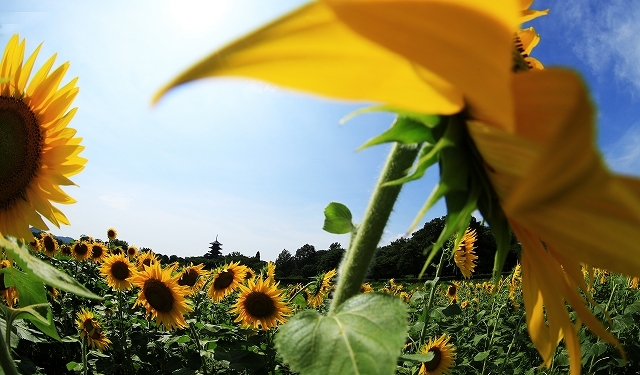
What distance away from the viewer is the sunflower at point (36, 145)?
69.4 inches

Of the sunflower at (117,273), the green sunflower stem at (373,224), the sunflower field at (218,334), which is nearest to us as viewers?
the green sunflower stem at (373,224)

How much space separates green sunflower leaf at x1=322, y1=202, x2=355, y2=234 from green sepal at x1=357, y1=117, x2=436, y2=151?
1.20 feet

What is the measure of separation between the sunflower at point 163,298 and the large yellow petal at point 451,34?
16.0 feet

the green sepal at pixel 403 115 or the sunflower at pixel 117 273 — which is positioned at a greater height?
the green sepal at pixel 403 115

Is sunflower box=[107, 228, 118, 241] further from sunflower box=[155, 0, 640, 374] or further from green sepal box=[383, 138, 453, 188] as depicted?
sunflower box=[155, 0, 640, 374]

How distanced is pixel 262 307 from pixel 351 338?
4.45 metres

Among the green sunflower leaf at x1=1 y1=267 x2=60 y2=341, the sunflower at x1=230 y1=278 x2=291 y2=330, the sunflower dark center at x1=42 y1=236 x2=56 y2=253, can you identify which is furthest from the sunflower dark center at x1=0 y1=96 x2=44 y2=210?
the sunflower dark center at x1=42 y1=236 x2=56 y2=253

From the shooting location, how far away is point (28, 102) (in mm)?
1799

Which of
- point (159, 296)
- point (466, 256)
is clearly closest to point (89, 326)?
point (159, 296)

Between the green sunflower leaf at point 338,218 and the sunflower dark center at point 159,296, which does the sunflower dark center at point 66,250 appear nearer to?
the sunflower dark center at point 159,296

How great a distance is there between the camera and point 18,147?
1804mm

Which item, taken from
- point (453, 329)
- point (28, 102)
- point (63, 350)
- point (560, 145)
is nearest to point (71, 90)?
point (28, 102)

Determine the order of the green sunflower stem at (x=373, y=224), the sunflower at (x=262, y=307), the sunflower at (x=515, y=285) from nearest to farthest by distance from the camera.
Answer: the green sunflower stem at (x=373, y=224) → the sunflower at (x=262, y=307) → the sunflower at (x=515, y=285)

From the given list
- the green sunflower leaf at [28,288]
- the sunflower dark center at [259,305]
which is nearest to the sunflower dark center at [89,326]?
the sunflower dark center at [259,305]
